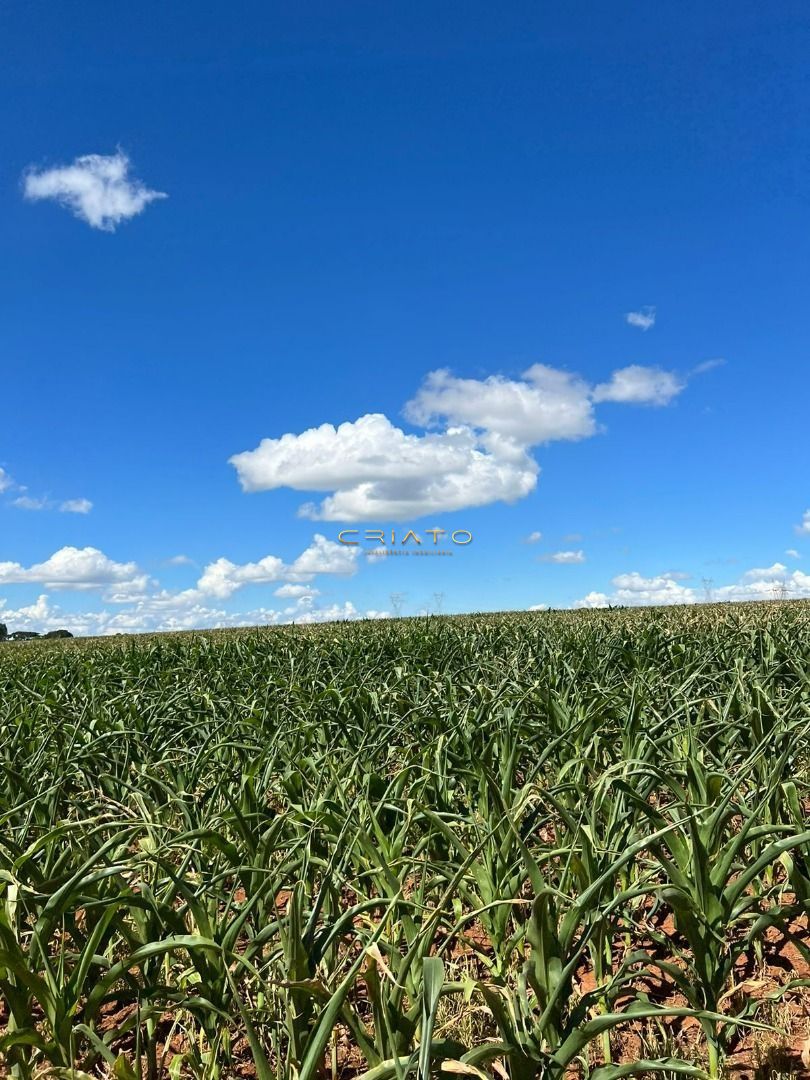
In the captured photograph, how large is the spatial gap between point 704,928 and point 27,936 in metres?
2.55

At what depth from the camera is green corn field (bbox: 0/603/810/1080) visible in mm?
2035

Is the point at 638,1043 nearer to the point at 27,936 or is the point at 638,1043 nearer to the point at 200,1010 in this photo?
the point at 200,1010

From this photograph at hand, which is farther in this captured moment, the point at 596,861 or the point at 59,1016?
the point at 596,861

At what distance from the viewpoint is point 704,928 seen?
244cm

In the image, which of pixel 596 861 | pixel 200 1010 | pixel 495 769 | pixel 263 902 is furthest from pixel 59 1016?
pixel 495 769

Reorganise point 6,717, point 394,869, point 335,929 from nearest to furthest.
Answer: point 335,929, point 394,869, point 6,717

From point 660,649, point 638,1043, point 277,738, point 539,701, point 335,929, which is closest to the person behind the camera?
point 335,929

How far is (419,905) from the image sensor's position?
2.28m

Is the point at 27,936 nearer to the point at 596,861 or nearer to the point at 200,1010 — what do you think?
the point at 200,1010

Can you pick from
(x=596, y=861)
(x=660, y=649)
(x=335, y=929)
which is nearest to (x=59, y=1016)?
(x=335, y=929)

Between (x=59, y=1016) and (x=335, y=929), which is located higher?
(x=335, y=929)

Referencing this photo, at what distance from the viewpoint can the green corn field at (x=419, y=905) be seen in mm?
2035

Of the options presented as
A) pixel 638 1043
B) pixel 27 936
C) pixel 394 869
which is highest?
pixel 394 869

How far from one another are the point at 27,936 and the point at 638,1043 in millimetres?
2324
